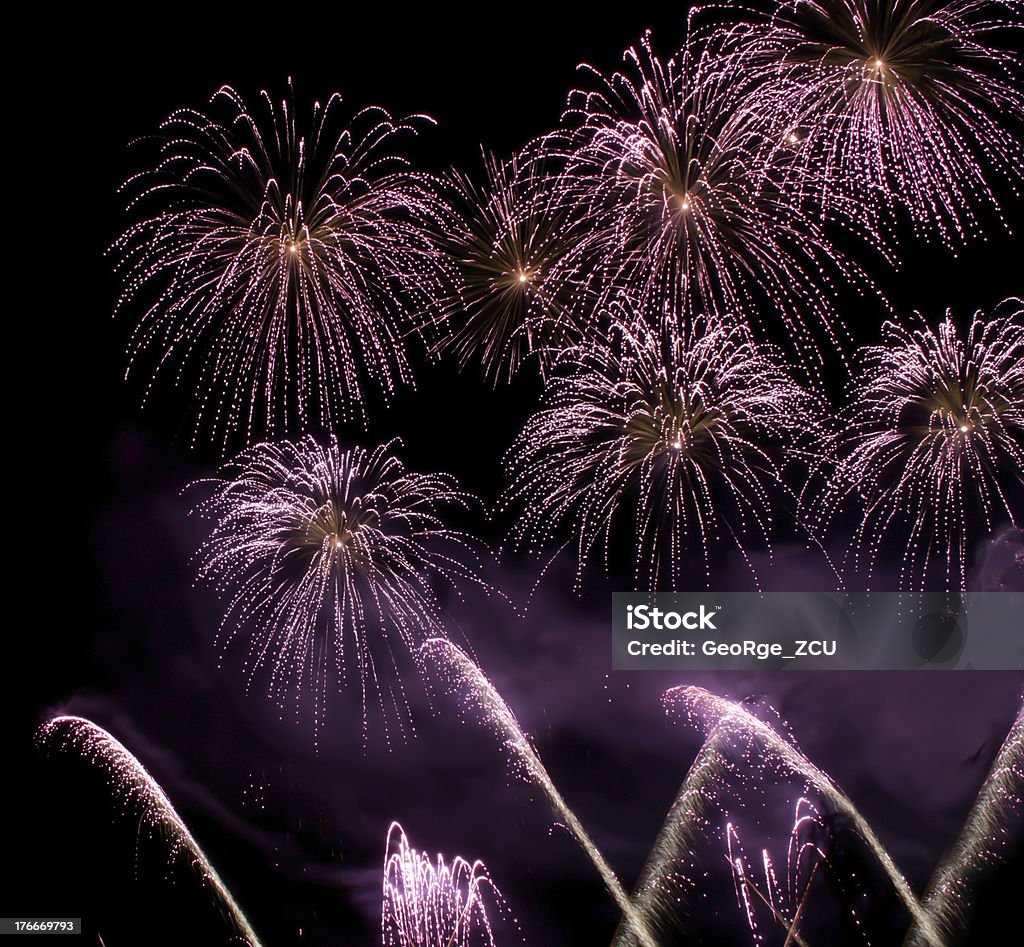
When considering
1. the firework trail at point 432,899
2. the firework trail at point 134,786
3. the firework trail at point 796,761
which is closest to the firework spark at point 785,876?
the firework trail at point 796,761

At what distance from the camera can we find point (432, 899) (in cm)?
2470

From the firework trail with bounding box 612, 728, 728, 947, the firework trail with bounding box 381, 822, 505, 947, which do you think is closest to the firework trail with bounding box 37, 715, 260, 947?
the firework trail with bounding box 381, 822, 505, 947

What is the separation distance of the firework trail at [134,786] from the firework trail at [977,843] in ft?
58.2

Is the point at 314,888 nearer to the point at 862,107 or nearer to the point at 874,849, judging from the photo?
the point at 874,849

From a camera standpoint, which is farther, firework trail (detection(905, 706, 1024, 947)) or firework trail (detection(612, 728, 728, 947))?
firework trail (detection(612, 728, 728, 947))

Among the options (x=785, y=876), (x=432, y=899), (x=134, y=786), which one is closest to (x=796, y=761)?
(x=785, y=876)

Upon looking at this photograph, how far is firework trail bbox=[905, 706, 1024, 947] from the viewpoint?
21312 mm

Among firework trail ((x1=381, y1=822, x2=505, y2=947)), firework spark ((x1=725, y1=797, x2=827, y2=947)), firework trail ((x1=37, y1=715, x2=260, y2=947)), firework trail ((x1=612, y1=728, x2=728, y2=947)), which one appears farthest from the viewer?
firework trail ((x1=612, y1=728, x2=728, y2=947))

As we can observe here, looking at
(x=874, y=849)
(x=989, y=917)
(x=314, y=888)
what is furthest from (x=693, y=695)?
(x=314, y=888)

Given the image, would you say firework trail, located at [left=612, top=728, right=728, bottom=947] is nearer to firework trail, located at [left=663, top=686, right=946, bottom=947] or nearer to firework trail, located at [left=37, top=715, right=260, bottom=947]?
firework trail, located at [left=663, top=686, right=946, bottom=947]

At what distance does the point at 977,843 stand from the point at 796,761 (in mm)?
4382

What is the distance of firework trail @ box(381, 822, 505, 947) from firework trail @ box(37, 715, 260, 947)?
13.3 ft

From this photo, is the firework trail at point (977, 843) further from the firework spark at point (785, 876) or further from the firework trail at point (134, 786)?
the firework trail at point (134, 786)

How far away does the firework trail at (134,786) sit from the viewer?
80.5 feet
